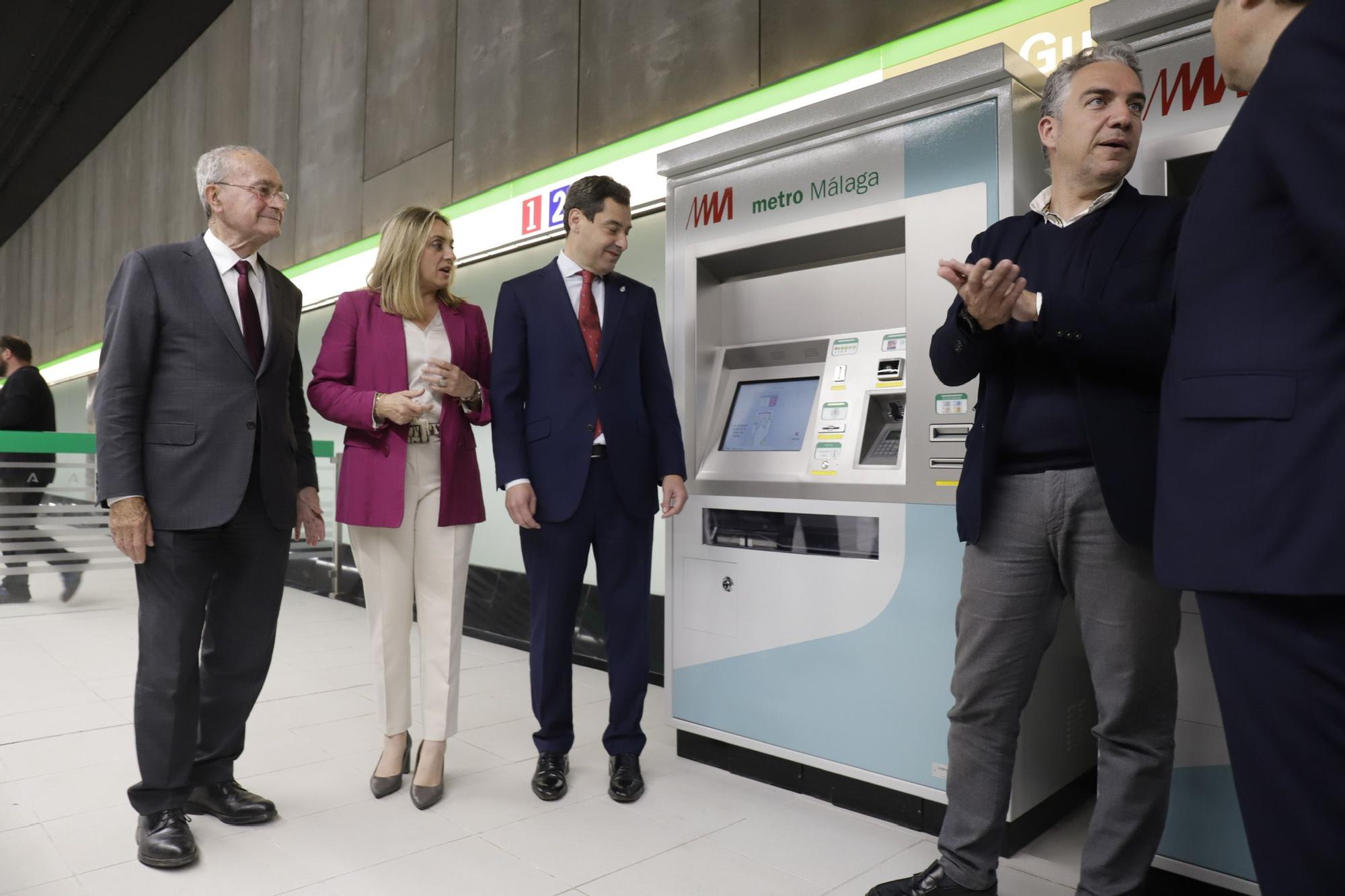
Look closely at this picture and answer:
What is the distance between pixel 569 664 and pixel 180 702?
0.96 m

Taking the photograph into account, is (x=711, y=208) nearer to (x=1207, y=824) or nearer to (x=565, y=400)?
(x=565, y=400)

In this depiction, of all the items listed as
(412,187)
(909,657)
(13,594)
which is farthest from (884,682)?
(13,594)

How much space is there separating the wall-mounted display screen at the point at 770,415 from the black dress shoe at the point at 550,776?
1.02 m

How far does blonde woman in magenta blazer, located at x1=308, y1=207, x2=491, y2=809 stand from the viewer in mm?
2271

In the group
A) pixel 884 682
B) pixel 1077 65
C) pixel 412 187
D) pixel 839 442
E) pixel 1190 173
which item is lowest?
pixel 884 682

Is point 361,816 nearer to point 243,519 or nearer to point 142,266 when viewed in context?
point 243,519

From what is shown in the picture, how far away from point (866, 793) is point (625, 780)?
0.65 metres

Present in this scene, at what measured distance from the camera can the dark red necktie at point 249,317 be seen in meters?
2.12

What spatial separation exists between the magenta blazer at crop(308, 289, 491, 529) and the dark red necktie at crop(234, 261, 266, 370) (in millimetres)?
166

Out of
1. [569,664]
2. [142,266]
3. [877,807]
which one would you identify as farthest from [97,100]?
[877,807]

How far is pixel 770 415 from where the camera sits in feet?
8.22

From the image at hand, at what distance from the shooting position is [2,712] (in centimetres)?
312

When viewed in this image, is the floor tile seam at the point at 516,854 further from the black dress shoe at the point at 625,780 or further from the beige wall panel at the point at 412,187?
the beige wall panel at the point at 412,187

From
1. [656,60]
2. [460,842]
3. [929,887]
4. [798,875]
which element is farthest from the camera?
[656,60]
